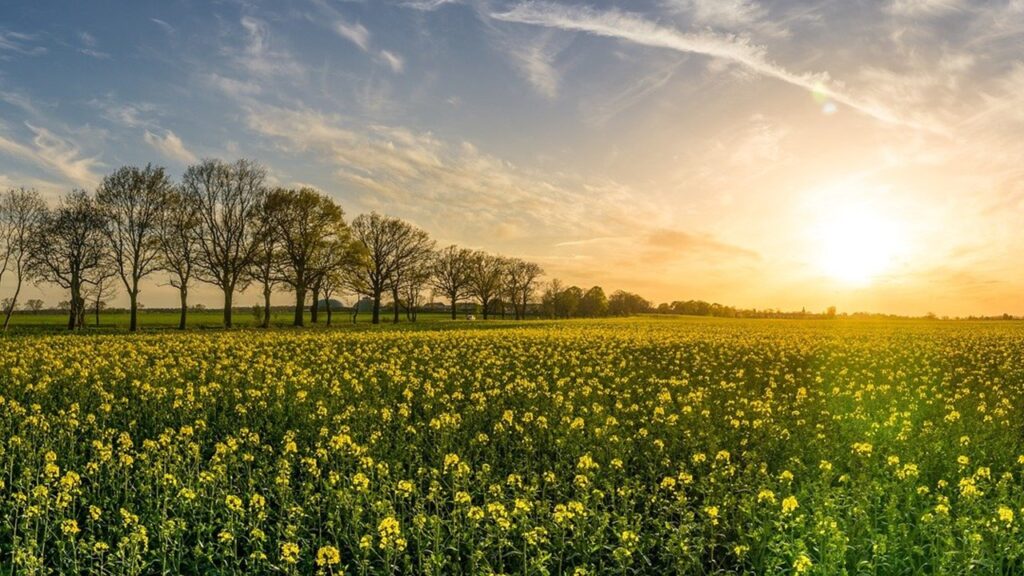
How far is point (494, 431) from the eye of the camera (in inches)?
464

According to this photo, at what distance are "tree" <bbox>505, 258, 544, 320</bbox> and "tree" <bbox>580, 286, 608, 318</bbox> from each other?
18.1 metres

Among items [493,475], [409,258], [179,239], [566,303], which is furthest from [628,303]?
[493,475]

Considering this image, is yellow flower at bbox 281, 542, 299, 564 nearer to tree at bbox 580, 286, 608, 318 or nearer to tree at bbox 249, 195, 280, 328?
tree at bbox 249, 195, 280, 328

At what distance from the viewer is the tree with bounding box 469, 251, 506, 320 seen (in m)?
98.0

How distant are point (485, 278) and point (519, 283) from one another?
13552 millimetres

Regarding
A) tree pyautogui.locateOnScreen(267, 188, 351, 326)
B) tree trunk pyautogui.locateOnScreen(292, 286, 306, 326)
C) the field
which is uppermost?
tree pyautogui.locateOnScreen(267, 188, 351, 326)

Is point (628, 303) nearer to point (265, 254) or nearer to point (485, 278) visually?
point (485, 278)

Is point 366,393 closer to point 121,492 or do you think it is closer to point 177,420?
point 177,420

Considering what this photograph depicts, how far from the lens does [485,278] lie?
330ft

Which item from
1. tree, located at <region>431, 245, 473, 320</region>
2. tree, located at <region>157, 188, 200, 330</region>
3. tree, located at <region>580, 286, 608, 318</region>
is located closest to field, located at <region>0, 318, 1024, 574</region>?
tree, located at <region>157, 188, 200, 330</region>

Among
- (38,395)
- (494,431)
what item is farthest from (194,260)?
(494,431)

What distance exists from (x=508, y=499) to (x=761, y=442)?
208 inches

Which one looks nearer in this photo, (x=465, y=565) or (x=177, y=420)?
(x=465, y=565)

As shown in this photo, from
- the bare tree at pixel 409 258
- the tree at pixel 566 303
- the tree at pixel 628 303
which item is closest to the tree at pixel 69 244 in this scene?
the bare tree at pixel 409 258
